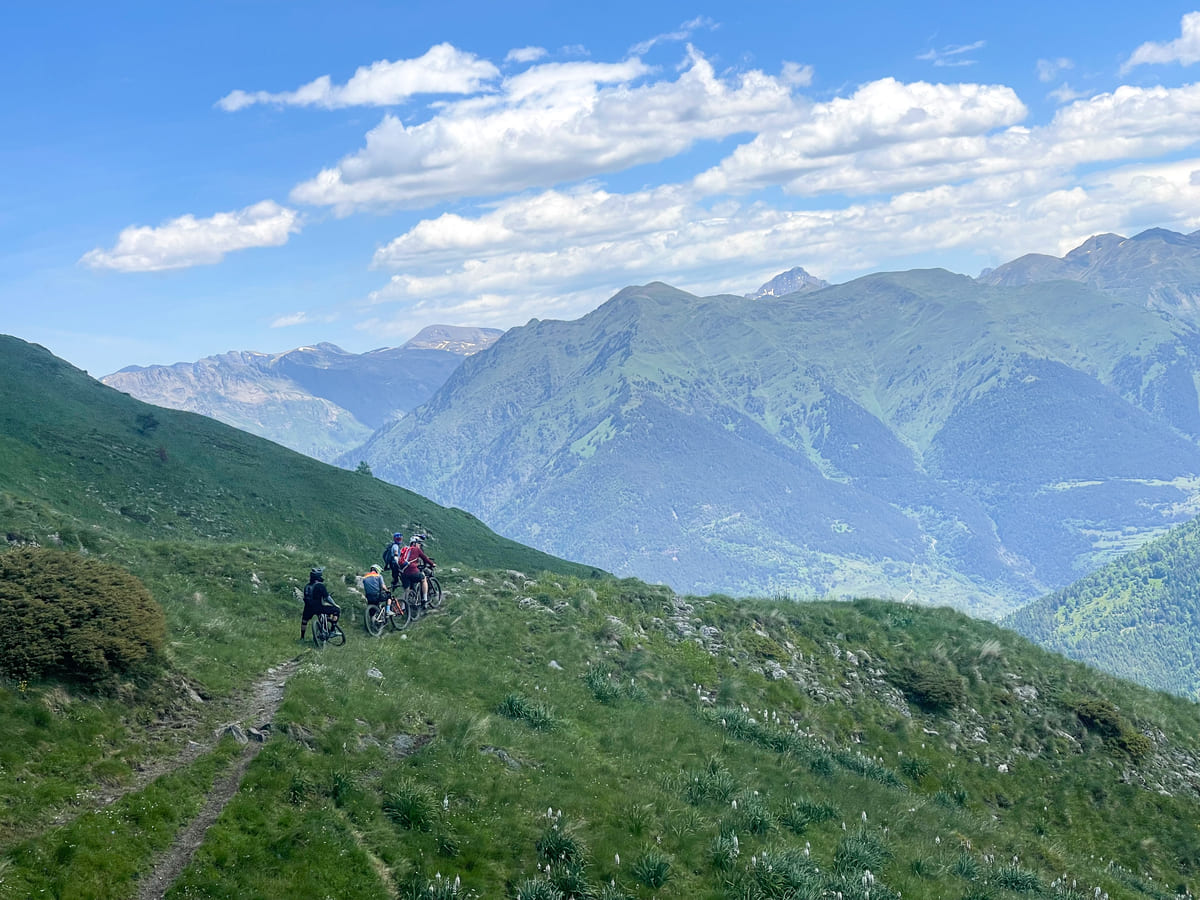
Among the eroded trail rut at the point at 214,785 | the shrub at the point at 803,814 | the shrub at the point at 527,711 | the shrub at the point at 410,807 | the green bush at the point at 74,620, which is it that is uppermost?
the green bush at the point at 74,620

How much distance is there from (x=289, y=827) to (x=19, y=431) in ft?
212

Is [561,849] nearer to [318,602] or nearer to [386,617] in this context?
[318,602]

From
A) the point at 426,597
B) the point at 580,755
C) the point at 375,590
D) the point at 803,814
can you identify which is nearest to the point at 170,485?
the point at 426,597

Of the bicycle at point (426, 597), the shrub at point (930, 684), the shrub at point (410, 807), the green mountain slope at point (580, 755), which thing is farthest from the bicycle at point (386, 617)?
the shrub at point (930, 684)

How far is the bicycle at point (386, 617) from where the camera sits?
27250 millimetres

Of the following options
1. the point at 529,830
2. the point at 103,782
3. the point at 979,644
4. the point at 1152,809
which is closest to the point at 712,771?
the point at 529,830

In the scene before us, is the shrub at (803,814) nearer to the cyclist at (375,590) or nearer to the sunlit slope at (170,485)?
the cyclist at (375,590)

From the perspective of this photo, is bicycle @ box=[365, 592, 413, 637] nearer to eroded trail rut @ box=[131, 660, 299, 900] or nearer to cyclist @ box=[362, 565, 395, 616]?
cyclist @ box=[362, 565, 395, 616]

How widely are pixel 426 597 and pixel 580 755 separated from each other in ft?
41.7

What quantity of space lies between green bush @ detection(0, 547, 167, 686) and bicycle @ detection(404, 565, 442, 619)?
1080 cm

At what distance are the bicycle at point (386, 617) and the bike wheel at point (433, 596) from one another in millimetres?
1428

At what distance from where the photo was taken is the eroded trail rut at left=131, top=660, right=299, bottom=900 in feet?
39.9

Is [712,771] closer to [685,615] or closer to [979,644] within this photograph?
[685,615]

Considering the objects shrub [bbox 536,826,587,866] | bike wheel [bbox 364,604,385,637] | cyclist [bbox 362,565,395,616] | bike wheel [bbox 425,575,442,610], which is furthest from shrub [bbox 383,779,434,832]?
bike wheel [bbox 425,575,442,610]
